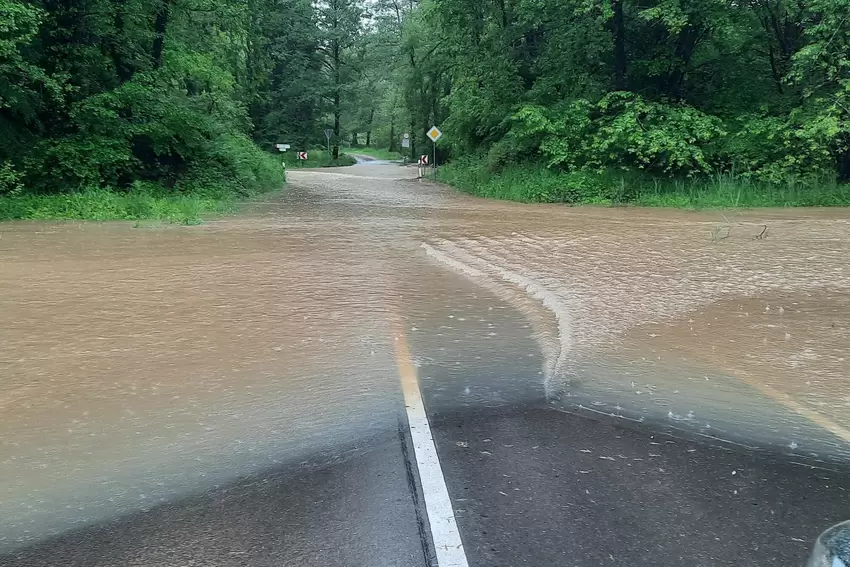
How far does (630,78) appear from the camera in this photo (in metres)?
27.9

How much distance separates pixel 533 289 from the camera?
9.93 meters

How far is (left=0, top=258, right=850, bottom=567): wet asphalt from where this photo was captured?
342 cm

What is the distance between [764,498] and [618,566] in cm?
116

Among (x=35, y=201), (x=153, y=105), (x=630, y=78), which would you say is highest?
(x=630, y=78)

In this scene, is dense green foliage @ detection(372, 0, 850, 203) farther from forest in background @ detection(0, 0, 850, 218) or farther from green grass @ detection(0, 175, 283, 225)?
green grass @ detection(0, 175, 283, 225)

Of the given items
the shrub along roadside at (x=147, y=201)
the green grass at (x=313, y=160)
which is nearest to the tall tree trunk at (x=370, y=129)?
the green grass at (x=313, y=160)

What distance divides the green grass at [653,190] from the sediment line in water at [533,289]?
38.0ft

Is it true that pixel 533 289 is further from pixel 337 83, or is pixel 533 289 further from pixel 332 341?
pixel 337 83

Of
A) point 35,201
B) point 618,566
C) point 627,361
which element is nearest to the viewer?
point 618,566

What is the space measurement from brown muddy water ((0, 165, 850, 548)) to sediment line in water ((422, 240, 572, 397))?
0.12 feet

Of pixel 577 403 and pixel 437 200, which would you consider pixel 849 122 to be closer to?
pixel 437 200

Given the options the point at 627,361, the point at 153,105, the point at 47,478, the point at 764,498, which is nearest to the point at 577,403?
the point at 627,361

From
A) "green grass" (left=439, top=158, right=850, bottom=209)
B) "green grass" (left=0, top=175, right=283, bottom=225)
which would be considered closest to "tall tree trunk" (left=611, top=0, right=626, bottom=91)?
"green grass" (left=439, top=158, right=850, bottom=209)

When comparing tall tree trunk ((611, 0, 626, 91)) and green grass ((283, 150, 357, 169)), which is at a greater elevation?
tall tree trunk ((611, 0, 626, 91))
